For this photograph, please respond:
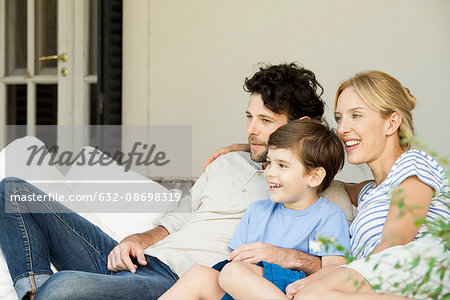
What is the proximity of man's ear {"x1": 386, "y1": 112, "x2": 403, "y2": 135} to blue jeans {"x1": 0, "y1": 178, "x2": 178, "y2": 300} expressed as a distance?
2.62 feet

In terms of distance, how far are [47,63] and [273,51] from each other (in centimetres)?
197

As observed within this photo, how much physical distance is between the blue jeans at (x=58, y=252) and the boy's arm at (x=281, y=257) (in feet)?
0.97

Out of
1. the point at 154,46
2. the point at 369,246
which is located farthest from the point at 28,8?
the point at 369,246

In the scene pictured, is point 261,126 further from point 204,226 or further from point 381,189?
point 381,189

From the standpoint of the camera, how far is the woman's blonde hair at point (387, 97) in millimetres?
1871

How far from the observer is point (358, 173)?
2.79m

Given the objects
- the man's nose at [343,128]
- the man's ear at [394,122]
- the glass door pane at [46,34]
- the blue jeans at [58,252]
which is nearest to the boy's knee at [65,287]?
the blue jeans at [58,252]

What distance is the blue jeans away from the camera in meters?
1.82

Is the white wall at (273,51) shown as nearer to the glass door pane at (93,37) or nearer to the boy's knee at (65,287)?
the glass door pane at (93,37)

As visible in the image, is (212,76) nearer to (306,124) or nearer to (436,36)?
(436,36)

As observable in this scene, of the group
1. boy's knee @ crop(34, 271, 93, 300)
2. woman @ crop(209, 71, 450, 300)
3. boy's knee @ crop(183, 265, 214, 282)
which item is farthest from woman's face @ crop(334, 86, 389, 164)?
boy's knee @ crop(34, 271, 93, 300)

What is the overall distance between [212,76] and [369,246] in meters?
1.92

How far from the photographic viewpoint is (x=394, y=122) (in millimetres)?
1878

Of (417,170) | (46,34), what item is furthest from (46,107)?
(417,170)
